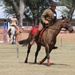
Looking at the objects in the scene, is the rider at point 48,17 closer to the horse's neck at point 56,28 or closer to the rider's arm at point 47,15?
the rider's arm at point 47,15

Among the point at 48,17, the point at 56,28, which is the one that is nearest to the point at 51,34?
the point at 56,28

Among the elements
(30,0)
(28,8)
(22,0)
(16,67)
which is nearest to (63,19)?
(16,67)

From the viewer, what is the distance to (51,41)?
14.0 metres

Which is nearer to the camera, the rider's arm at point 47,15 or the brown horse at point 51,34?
the brown horse at point 51,34

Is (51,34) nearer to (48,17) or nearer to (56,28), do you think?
(56,28)

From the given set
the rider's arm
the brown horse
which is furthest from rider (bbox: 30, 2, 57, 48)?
the brown horse

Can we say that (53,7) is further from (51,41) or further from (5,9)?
(5,9)

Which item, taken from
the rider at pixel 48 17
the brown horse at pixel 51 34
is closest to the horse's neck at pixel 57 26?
the brown horse at pixel 51 34

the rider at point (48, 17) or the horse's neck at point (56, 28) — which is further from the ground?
the rider at point (48, 17)

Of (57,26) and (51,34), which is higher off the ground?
(57,26)

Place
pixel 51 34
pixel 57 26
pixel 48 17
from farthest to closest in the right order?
pixel 48 17 → pixel 57 26 → pixel 51 34

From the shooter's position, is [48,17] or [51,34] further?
[48,17]

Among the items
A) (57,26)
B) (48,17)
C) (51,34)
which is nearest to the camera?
(51,34)

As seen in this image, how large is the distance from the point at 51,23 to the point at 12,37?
48.7 feet
